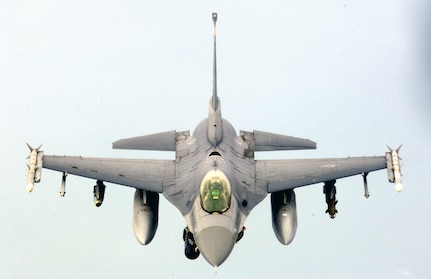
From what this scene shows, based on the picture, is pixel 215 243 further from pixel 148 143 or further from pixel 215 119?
pixel 148 143

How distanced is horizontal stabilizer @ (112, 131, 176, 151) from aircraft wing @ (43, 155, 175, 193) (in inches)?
83.6

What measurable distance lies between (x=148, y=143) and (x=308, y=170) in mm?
8008

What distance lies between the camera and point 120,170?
3136 centimetres

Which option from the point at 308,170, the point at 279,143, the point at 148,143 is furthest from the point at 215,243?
the point at 279,143

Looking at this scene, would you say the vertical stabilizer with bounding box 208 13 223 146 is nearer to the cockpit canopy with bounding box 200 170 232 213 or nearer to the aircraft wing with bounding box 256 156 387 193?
the aircraft wing with bounding box 256 156 387 193

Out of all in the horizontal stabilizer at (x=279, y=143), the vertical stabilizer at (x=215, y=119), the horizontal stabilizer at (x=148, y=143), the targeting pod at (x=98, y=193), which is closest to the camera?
the vertical stabilizer at (x=215, y=119)

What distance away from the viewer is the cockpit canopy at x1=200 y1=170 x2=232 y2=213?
86.9 feet

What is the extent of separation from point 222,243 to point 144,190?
6138 mm

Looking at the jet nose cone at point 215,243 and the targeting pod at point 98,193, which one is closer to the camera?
the jet nose cone at point 215,243

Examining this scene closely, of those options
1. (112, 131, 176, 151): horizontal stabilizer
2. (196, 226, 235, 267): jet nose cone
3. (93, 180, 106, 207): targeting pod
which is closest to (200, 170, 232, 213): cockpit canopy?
(196, 226, 235, 267): jet nose cone

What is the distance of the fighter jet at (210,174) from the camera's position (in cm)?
2825

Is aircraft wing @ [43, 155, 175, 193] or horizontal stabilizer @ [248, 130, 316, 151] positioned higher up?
horizontal stabilizer @ [248, 130, 316, 151]

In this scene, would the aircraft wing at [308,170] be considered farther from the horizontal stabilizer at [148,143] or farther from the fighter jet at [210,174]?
the horizontal stabilizer at [148,143]

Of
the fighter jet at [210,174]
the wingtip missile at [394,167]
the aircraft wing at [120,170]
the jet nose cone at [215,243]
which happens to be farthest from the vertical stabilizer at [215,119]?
the wingtip missile at [394,167]
